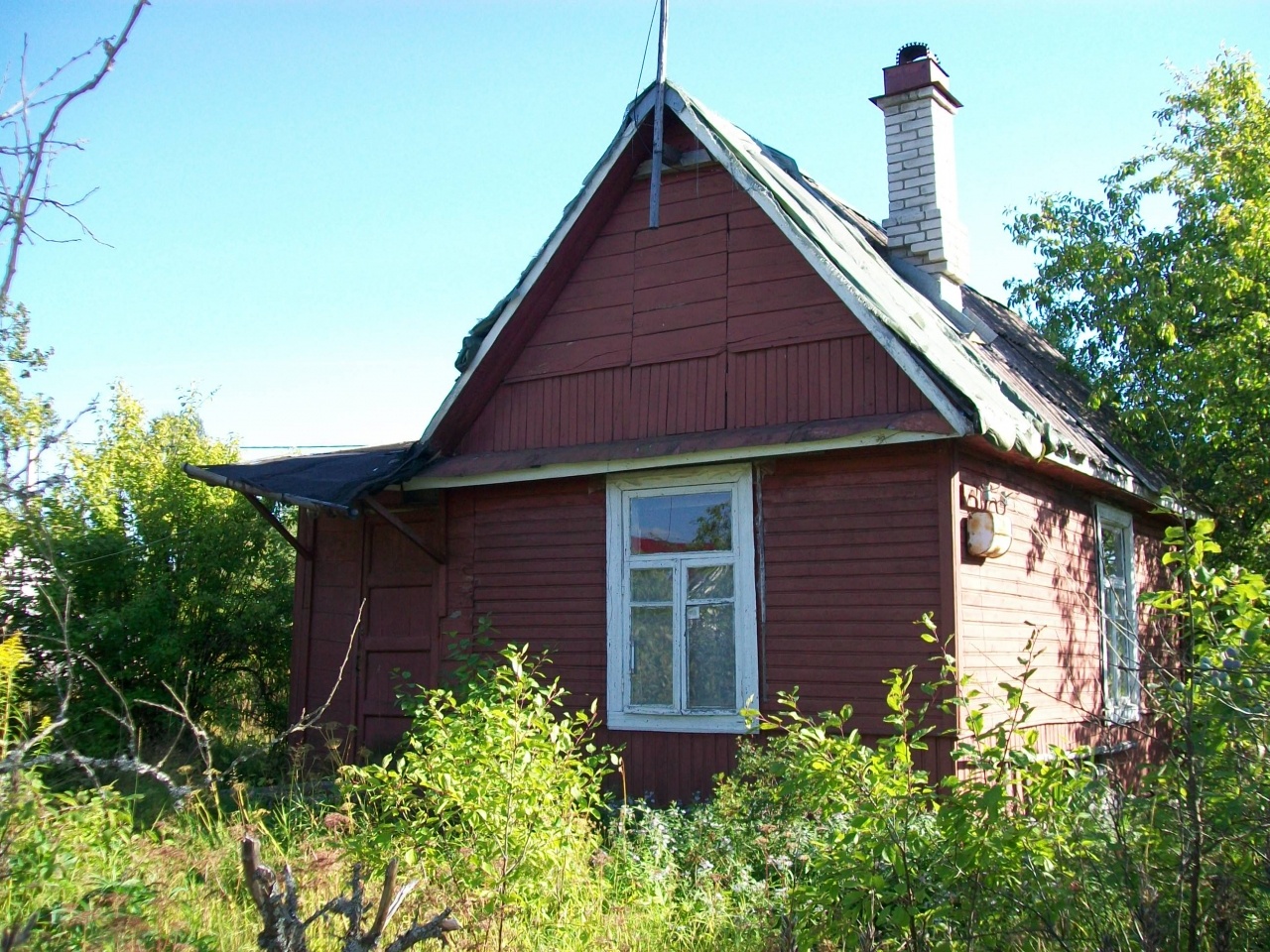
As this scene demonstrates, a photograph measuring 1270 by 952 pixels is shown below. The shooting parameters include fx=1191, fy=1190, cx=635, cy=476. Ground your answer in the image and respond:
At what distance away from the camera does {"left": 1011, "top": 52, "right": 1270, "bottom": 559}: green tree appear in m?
10.6

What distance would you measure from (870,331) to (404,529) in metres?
3.96

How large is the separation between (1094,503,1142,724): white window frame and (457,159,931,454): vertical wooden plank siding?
3482 mm

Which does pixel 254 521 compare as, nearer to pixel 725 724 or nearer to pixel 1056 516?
pixel 725 724

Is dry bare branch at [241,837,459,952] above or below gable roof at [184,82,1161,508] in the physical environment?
below

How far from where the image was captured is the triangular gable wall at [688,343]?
8102mm

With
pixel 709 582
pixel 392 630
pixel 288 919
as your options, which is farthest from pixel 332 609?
pixel 288 919

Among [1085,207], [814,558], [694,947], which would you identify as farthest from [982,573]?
[1085,207]

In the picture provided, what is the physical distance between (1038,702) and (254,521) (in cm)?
895

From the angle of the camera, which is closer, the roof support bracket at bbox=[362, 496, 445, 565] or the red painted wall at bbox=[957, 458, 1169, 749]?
the red painted wall at bbox=[957, 458, 1169, 749]

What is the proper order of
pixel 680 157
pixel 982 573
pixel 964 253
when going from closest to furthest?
pixel 982 573 → pixel 680 157 → pixel 964 253

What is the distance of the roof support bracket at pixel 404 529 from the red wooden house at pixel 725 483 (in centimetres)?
4

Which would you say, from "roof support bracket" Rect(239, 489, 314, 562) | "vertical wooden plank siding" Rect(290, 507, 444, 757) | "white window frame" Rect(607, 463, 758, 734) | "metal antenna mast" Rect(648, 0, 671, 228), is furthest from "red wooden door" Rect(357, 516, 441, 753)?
"metal antenna mast" Rect(648, 0, 671, 228)

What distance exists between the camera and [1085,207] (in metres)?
12.5

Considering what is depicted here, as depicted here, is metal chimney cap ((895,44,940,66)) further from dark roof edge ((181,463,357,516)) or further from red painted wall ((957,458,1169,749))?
dark roof edge ((181,463,357,516))
